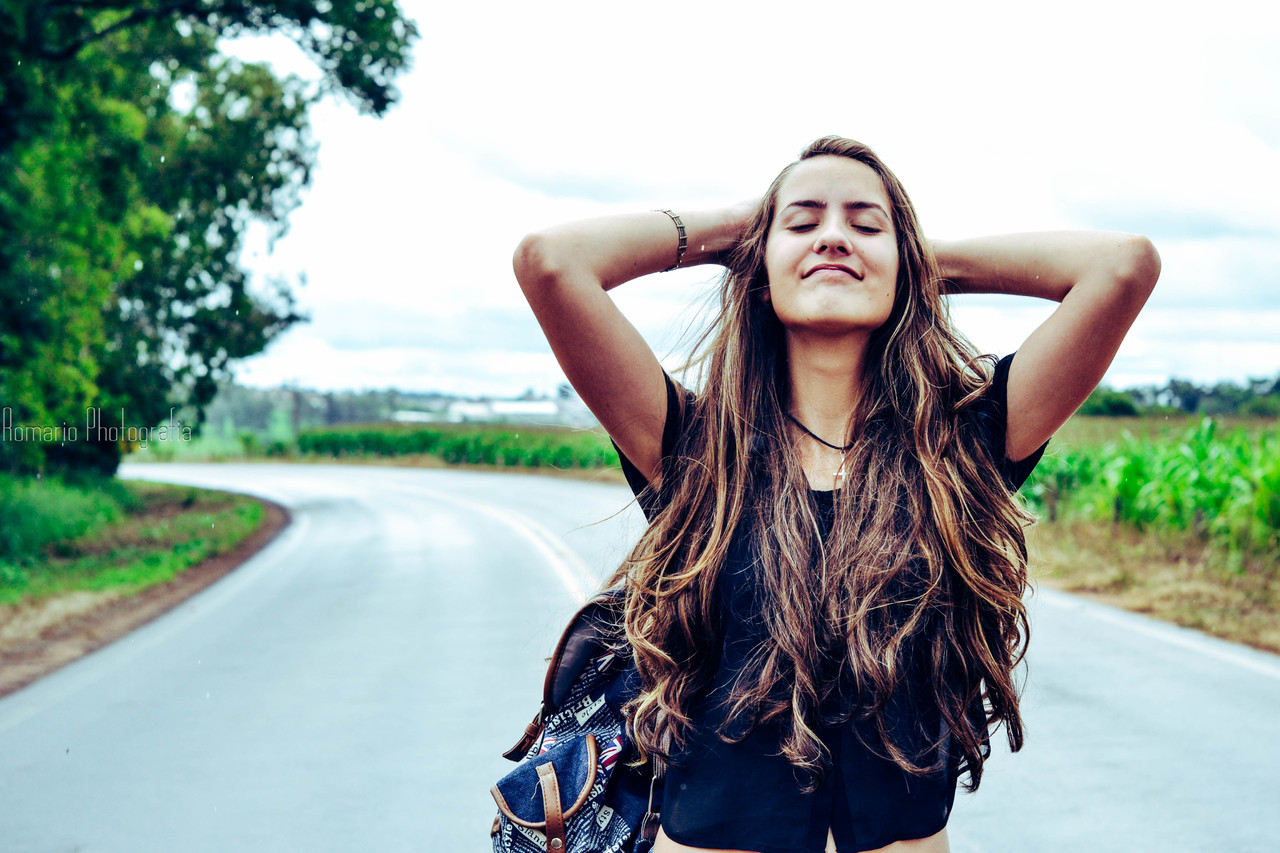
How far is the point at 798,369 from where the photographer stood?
6.26 ft

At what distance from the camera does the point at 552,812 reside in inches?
69.5

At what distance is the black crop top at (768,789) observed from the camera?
1647 millimetres

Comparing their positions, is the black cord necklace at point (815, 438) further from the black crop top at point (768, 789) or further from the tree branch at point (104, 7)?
the tree branch at point (104, 7)

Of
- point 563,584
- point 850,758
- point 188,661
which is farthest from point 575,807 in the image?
point 563,584

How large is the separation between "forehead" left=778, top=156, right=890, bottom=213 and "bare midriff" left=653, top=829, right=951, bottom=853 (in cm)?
106

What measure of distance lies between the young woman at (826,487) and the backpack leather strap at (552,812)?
0.56 feet

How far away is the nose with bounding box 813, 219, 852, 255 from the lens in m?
1.74

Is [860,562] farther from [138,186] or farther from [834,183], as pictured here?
[138,186]

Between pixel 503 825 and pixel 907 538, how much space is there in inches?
34.0

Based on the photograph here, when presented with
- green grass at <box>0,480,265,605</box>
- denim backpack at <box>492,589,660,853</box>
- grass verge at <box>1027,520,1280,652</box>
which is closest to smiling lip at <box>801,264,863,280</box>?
denim backpack at <box>492,589,660,853</box>

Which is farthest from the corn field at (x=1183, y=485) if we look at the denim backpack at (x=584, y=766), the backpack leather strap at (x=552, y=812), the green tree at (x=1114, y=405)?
the backpack leather strap at (x=552, y=812)

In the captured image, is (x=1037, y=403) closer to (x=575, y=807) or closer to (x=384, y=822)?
(x=575, y=807)

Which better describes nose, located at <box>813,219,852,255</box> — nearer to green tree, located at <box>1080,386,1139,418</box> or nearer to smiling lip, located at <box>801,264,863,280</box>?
smiling lip, located at <box>801,264,863,280</box>

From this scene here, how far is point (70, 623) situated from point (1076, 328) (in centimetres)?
937
